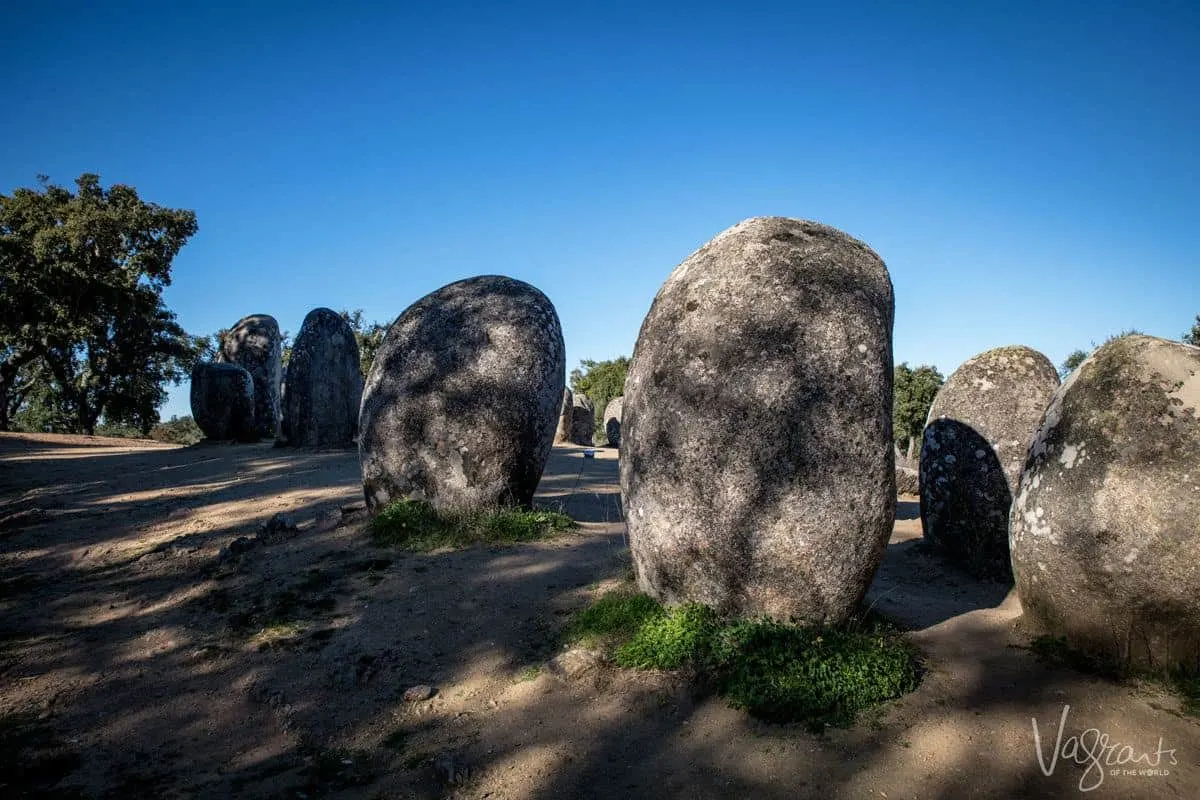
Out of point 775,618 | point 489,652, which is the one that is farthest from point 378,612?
point 775,618

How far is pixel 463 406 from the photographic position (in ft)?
28.8

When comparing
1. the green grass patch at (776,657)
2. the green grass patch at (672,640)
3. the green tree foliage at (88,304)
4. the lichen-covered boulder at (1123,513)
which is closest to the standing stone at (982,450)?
the lichen-covered boulder at (1123,513)

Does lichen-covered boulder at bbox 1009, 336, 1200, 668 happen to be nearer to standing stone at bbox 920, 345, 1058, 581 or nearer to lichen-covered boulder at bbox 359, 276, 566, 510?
standing stone at bbox 920, 345, 1058, 581

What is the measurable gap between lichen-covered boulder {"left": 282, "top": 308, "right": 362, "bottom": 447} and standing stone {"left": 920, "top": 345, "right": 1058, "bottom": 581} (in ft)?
44.4

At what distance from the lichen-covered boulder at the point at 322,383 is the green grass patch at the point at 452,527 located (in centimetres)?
948

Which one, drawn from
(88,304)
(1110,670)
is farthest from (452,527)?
(88,304)

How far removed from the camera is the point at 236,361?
2539 centimetres

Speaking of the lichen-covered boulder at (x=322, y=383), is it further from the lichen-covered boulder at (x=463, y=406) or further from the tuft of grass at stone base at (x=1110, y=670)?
the tuft of grass at stone base at (x=1110, y=670)

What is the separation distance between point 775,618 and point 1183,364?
3231 mm

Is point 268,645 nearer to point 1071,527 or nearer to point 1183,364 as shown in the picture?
point 1071,527

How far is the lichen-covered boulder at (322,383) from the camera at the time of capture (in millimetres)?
17000

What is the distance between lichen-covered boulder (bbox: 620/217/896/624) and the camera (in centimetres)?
471

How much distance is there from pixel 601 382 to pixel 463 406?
40.0 m

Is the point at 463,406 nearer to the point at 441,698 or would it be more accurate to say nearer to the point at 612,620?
the point at 612,620
